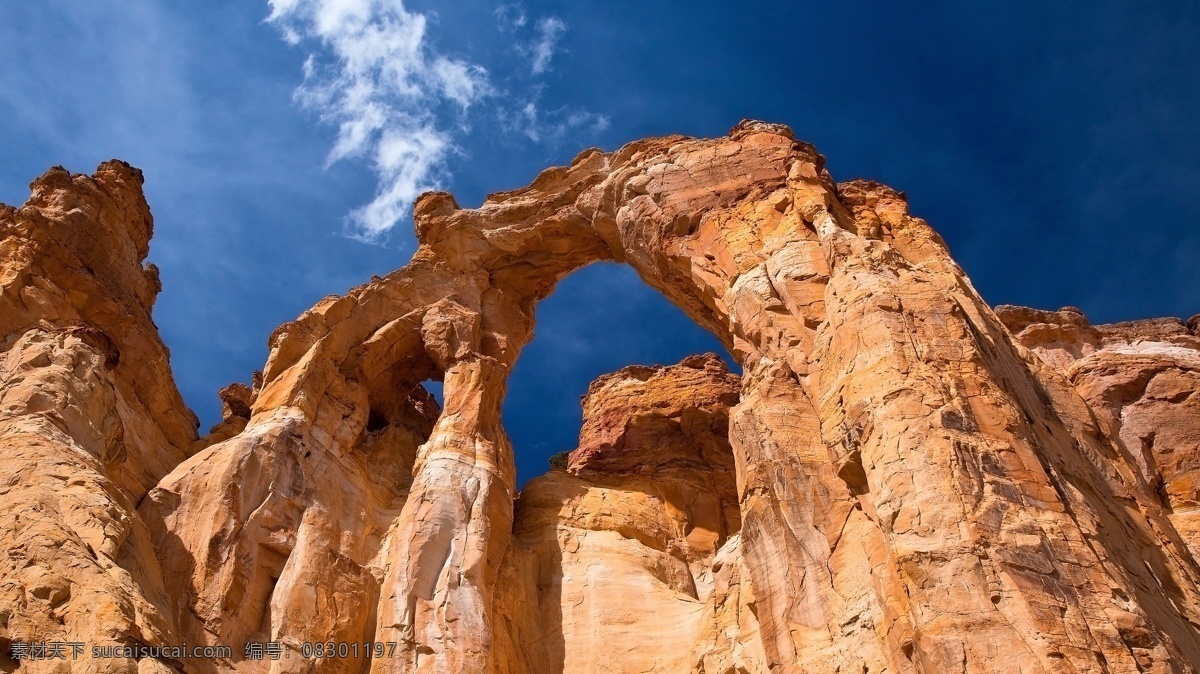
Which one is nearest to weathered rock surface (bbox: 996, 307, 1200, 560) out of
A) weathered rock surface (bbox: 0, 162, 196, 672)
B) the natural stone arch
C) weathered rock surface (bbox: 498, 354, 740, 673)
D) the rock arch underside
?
the rock arch underside

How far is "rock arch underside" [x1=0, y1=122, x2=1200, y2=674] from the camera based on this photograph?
11492mm

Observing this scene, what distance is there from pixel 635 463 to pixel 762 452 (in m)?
9.52

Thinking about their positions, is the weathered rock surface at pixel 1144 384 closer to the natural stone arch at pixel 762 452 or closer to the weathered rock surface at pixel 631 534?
the natural stone arch at pixel 762 452

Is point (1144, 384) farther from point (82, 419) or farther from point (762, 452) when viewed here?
point (82, 419)

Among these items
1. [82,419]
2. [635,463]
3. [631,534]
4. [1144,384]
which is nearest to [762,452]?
[631,534]

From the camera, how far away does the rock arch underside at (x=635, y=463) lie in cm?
1149

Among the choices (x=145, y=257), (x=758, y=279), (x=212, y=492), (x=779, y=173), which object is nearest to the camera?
(x=212, y=492)

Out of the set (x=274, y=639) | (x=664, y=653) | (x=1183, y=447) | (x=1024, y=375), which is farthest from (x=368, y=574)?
(x=1183, y=447)

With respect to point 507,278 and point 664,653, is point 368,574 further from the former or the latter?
point 507,278

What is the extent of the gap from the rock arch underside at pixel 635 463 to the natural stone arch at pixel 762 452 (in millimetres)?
59

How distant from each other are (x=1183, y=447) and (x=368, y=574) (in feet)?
51.9

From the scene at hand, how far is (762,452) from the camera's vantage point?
15.2 metres

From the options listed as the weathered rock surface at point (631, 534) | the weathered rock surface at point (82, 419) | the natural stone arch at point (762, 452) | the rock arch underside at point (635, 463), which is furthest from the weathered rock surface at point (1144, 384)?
the weathered rock surface at point (82, 419)

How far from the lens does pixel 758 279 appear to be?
18.4m
